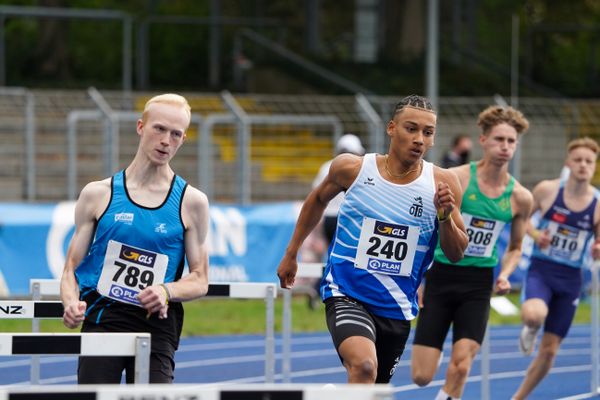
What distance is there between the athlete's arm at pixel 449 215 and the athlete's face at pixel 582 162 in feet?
11.5

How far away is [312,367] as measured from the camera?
1348 cm

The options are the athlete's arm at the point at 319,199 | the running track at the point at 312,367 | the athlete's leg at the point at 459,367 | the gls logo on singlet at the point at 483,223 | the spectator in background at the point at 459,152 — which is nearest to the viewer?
the athlete's arm at the point at 319,199

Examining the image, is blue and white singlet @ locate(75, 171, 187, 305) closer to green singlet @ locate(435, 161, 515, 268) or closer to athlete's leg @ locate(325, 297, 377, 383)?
athlete's leg @ locate(325, 297, 377, 383)

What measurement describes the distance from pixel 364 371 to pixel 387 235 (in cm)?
77

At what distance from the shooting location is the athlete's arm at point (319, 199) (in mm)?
7203

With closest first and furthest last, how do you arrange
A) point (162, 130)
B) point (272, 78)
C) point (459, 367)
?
point (162, 130)
point (459, 367)
point (272, 78)

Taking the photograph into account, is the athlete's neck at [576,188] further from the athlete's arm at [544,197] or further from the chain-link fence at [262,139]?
the chain-link fence at [262,139]

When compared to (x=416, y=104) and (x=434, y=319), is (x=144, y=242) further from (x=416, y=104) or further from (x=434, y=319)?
(x=434, y=319)

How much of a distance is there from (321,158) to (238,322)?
5431mm

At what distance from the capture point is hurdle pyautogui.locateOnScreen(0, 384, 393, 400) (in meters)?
4.00

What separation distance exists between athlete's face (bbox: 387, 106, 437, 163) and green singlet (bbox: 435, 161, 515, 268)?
2.04 m

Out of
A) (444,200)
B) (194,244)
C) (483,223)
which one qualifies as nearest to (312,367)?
(483,223)

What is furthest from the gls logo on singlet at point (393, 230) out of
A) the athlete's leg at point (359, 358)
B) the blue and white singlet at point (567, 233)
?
the blue and white singlet at point (567, 233)

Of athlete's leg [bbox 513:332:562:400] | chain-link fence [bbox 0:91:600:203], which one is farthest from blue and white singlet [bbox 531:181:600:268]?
chain-link fence [bbox 0:91:600:203]
